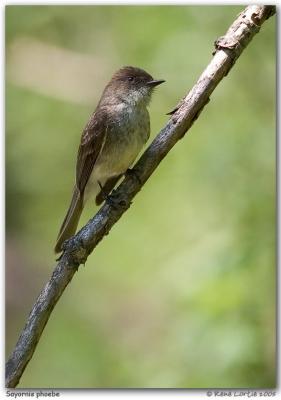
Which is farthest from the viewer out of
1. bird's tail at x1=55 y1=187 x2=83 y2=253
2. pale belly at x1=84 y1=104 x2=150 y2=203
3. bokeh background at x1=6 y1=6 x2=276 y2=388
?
bokeh background at x1=6 y1=6 x2=276 y2=388

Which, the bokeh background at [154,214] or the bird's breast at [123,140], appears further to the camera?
the bokeh background at [154,214]

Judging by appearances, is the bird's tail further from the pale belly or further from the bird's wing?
the pale belly

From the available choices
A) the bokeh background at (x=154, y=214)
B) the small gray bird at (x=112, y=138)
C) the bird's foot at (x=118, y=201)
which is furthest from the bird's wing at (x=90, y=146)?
the bird's foot at (x=118, y=201)

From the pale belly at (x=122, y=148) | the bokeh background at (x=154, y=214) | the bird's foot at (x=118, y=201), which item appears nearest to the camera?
the bird's foot at (x=118, y=201)

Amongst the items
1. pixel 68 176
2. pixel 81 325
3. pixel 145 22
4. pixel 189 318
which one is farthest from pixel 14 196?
pixel 189 318

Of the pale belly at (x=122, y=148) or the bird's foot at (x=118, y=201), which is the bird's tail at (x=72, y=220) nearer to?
the pale belly at (x=122, y=148)

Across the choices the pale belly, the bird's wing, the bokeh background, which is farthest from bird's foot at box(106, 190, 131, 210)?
the bokeh background
